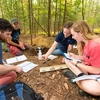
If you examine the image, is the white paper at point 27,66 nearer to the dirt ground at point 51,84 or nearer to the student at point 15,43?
the dirt ground at point 51,84

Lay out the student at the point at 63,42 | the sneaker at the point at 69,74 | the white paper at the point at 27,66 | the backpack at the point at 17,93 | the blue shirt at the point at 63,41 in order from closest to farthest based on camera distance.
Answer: the backpack at the point at 17,93, the sneaker at the point at 69,74, the white paper at the point at 27,66, the student at the point at 63,42, the blue shirt at the point at 63,41

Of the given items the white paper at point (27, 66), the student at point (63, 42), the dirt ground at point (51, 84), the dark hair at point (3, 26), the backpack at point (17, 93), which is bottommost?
the dirt ground at point (51, 84)

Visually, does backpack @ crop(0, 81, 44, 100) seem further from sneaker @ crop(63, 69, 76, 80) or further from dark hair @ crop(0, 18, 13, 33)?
sneaker @ crop(63, 69, 76, 80)

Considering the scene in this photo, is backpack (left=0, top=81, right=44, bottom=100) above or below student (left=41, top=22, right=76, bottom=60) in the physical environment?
below

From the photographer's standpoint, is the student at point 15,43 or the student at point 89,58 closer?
the student at point 89,58

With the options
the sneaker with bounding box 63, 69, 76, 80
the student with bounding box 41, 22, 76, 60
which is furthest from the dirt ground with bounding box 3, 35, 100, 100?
the student with bounding box 41, 22, 76, 60

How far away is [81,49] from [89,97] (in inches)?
31.8

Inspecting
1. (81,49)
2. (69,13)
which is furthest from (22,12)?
(81,49)

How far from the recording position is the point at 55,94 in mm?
1959

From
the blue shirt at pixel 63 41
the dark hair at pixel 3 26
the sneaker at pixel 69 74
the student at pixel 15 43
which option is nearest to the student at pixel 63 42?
the blue shirt at pixel 63 41

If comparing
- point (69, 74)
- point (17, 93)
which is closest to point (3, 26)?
point (17, 93)

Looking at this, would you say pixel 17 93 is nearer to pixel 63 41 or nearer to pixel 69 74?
pixel 69 74

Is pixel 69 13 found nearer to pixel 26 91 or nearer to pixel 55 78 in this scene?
pixel 55 78

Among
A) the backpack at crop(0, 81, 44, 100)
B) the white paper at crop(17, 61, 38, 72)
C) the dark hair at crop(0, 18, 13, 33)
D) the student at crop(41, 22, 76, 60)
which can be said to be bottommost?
the white paper at crop(17, 61, 38, 72)
